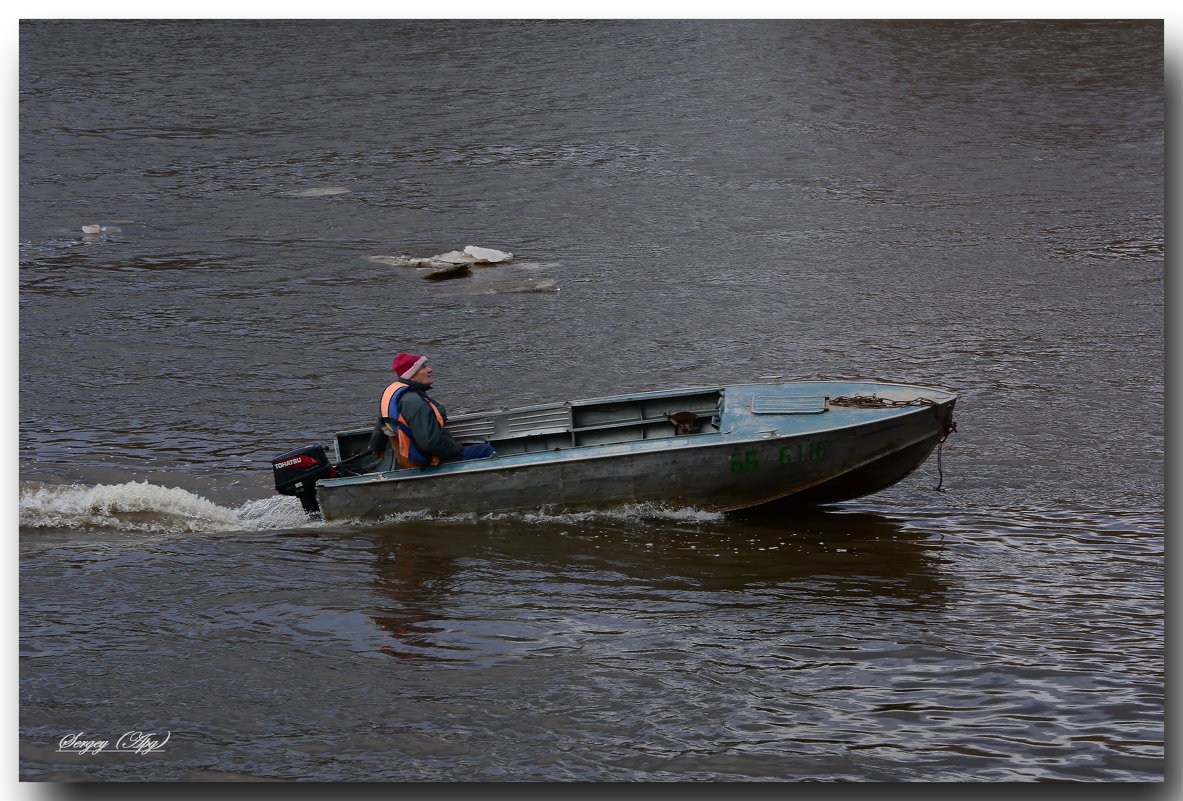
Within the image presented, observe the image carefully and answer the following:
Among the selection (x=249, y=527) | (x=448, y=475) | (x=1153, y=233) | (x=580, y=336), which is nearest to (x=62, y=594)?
(x=249, y=527)

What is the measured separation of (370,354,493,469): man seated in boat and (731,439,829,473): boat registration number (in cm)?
180

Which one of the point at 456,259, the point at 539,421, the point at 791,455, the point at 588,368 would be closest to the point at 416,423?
the point at 539,421

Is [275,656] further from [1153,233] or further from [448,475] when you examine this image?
[1153,233]

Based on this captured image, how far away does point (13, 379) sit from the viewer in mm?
6770

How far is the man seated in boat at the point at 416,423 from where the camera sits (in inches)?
347

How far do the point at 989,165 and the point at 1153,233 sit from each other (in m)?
2.61

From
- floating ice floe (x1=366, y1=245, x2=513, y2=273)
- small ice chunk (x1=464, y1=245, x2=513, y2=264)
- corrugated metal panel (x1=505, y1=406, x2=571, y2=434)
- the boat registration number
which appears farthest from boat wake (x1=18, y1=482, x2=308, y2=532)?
small ice chunk (x1=464, y1=245, x2=513, y2=264)

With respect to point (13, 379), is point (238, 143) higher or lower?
higher

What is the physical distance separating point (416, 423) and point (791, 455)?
8.51ft

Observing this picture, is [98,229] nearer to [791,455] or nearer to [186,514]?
[186,514]

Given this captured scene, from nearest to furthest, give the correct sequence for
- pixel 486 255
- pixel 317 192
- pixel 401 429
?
pixel 401 429 < pixel 486 255 < pixel 317 192

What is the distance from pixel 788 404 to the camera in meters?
8.86

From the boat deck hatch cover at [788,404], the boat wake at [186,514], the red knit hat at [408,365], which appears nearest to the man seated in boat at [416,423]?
the red knit hat at [408,365]

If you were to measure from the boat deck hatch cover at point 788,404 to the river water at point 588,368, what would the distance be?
2.87 feet
